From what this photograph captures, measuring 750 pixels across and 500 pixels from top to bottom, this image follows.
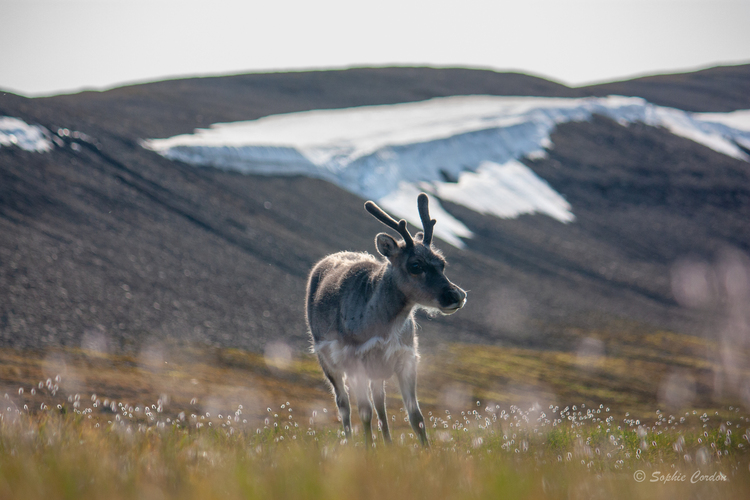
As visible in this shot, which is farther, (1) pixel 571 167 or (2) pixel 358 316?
(1) pixel 571 167

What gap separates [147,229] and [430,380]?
30300 millimetres

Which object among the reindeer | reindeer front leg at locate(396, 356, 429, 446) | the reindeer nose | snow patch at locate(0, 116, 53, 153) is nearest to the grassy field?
reindeer front leg at locate(396, 356, 429, 446)

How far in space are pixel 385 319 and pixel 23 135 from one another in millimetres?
60948

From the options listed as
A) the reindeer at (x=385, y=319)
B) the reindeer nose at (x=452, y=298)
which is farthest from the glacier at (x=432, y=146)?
the reindeer nose at (x=452, y=298)

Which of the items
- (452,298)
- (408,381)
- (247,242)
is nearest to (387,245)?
(452,298)

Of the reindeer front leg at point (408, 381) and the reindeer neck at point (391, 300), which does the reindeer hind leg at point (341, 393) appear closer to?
the reindeer front leg at point (408, 381)

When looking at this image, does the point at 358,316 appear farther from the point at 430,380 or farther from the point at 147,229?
the point at 147,229

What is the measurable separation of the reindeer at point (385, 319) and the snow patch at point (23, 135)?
57370 mm

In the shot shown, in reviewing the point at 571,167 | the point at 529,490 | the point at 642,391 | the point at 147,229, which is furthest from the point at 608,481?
the point at 571,167

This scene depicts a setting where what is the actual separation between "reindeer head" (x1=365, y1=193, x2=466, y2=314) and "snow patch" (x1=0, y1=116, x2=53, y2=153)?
57924mm

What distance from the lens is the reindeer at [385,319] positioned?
10047mm

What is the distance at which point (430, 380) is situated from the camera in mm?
41031

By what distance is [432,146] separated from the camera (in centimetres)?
10656

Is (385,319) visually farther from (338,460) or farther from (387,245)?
(338,460)
